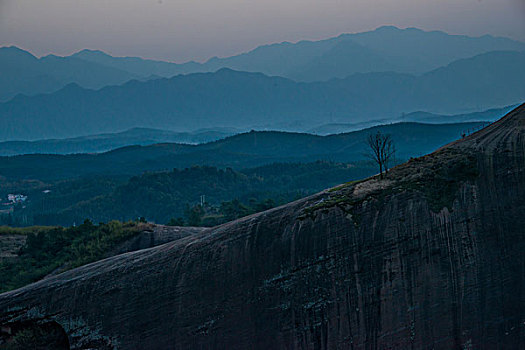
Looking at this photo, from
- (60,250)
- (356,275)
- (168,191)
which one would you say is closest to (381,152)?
(356,275)

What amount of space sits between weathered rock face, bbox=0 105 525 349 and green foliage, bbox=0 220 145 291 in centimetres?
1552

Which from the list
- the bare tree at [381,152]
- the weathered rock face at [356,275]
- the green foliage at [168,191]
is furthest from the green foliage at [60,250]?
the green foliage at [168,191]

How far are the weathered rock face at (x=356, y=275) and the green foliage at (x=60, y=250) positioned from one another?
15521mm

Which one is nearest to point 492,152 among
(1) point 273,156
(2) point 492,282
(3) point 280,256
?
(2) point 492,282

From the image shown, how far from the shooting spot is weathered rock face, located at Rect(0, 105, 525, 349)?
36.0 feet

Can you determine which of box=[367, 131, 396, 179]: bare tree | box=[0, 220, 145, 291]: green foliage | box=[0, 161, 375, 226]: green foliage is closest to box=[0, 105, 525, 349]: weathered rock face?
box=[367, 131, 396, 179]: bare tree

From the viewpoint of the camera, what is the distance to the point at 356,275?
1130cm

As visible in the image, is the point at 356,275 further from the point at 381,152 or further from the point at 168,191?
the point at 168,191

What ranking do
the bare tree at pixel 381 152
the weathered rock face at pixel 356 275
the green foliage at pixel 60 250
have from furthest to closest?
the green foliage at pixel 60 250, the bare tree at pixel 381 152, the weathered rock face at pixel 356 275

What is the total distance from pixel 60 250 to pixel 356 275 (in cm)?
2596

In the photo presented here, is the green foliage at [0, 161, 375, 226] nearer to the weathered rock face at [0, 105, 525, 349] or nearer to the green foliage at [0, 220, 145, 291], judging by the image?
the green foliage at [0, 220, 145, 291]

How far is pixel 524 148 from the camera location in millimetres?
11758

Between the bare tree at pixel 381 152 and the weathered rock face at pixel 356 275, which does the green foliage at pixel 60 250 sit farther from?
→ the bare tree at pixel 381 152

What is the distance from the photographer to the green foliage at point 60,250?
27642 millimetres
